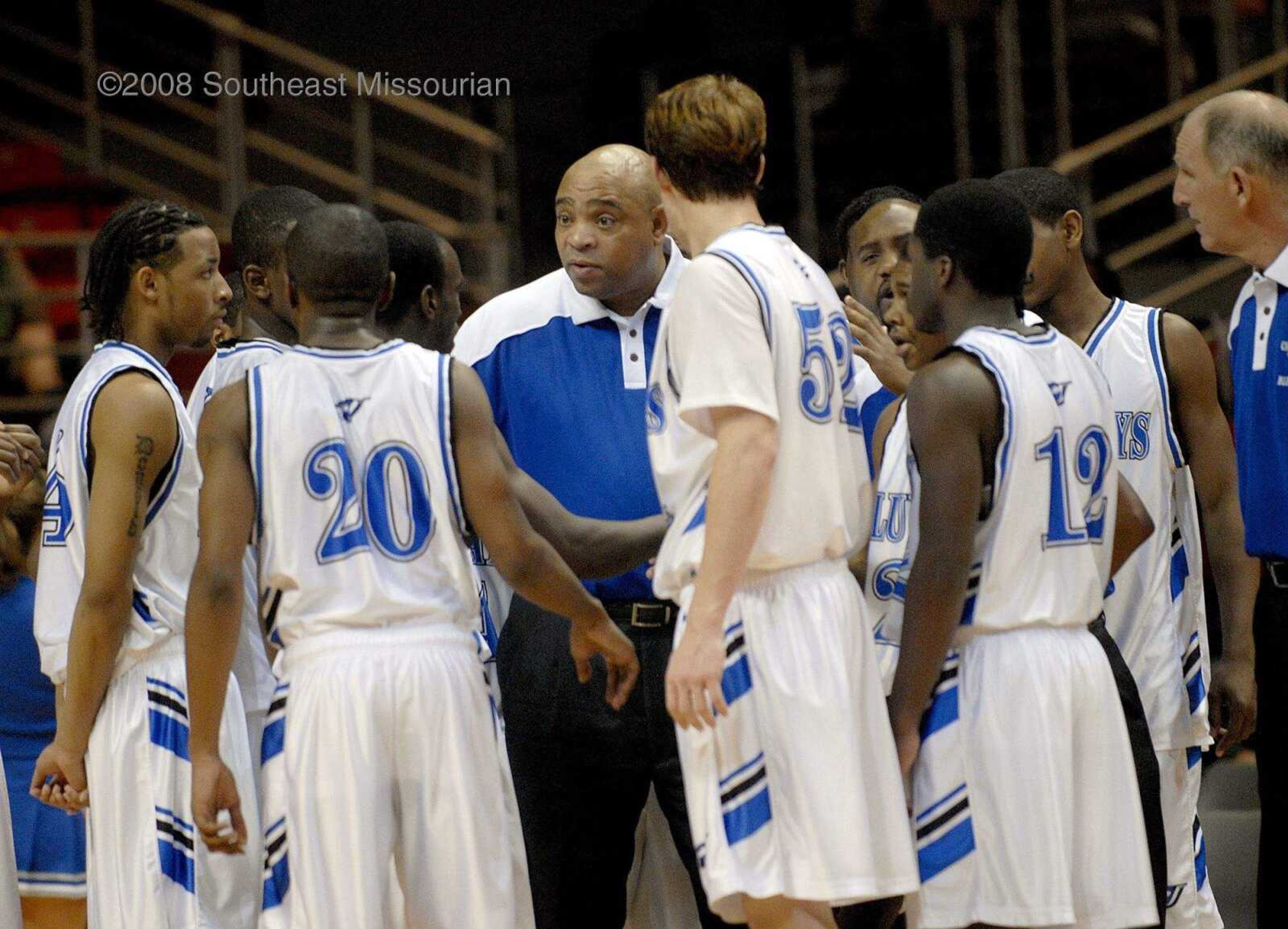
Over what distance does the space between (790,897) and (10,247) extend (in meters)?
7.06

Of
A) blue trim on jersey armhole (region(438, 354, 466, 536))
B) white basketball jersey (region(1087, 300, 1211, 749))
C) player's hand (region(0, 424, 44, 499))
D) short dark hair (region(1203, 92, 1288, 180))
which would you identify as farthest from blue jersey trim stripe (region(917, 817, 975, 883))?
player's hand (region(0, 424, 44, 499))

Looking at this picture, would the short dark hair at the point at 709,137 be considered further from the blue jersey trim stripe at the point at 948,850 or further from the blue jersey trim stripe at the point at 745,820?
the blue jersey trim stripe at the point at 948,850

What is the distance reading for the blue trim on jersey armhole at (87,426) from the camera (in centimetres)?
392

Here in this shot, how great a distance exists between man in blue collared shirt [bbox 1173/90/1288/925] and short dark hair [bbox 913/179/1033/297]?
1032mm

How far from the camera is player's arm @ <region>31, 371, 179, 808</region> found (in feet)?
12.5

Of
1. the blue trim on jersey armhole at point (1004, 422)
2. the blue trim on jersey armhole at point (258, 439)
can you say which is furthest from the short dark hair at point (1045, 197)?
the blue trim on jersey armhole at point (258, 439)

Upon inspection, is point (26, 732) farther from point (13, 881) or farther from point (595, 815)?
point (595, 815)

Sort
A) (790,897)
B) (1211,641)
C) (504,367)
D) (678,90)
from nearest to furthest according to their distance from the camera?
1. (790,897)
2. (678,90)
3. (504,367)
4. (1211,641)

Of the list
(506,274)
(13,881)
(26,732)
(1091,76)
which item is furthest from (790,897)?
(1091,76)

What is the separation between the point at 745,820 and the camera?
3.29 m

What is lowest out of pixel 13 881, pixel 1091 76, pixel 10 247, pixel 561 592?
pixel 13 881

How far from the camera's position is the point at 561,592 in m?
3.61

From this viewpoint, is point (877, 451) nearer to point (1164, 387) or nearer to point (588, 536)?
point (1164, 387)

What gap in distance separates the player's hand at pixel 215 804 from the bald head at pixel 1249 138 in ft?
9.22
